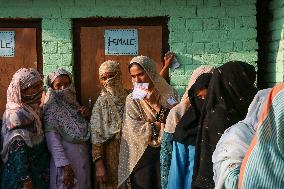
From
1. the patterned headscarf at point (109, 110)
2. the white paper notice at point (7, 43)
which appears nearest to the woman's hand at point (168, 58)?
the patterned headscarf at point (109, 110)

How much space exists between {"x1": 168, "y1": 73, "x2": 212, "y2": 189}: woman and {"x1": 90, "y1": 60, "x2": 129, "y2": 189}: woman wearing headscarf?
3.14 ft

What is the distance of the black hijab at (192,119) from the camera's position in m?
2.98

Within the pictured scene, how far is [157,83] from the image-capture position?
398cm

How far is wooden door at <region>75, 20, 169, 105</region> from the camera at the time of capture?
4.86 m

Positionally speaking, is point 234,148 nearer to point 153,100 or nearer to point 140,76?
point 153,100

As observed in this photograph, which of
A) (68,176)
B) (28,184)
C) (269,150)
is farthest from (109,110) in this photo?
(269,150)

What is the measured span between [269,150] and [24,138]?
2.28 m

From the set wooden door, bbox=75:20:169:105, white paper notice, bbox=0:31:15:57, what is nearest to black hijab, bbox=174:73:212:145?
wooden door, bbox=75:20:169:105

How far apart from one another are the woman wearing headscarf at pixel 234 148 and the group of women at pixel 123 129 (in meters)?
0.11

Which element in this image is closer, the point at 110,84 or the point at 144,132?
the point at 144,132

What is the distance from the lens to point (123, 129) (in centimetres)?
391

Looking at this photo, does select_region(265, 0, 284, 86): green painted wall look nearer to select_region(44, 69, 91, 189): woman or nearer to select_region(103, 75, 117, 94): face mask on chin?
select_region(103, 75, 117, 94): face mask on chin

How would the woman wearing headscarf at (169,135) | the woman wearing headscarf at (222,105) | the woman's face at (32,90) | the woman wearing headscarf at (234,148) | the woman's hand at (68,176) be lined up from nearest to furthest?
the woman wearing headscarf at (234,148), the woman wearing headscarf at (222,105), the woman wearing headscarf at (169,135), the woman's face at (32,90), the woman's hand at (68,176)

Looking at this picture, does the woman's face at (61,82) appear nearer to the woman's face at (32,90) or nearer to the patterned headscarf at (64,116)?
the patterned headscarf at (64,116)
